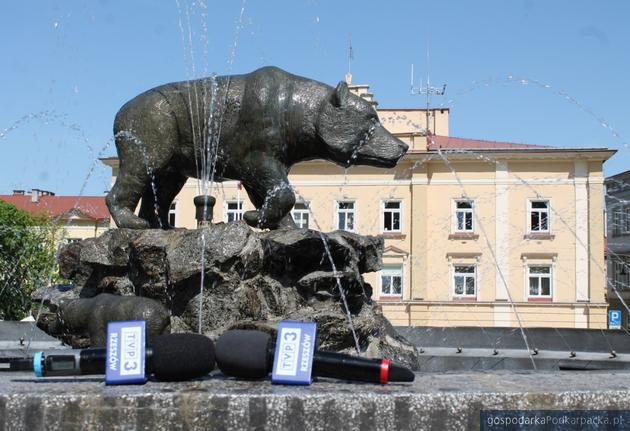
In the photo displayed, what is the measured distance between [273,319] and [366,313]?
3.44 ft

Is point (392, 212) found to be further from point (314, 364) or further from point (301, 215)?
point (314, 364)

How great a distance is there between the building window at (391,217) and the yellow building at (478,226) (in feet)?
0.19

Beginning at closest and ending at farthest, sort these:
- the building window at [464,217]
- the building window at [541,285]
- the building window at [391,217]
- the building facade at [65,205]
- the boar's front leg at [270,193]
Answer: the boar's front leg at [270,193] → the building window at [541,285] → the building window at [464,217] → the building window at [391,217] → the building facade at [65,205]

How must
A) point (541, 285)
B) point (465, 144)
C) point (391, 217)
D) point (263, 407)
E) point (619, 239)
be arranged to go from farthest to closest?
point (619, 239) → point (465, 144) → point (391, 217) → point (541, 285) → point (263, 407)

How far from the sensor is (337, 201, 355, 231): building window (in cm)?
3859

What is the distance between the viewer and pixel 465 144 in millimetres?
42031

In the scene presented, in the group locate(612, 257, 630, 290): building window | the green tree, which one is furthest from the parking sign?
the green tree

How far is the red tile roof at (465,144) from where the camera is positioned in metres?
38.9

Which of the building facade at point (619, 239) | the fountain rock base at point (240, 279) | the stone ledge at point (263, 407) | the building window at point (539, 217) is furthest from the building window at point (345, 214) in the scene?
the stone ledge at point (263, 407)

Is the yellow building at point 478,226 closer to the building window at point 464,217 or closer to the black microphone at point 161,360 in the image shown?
the building window at point 464,217

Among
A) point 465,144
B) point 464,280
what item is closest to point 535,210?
point 464,280

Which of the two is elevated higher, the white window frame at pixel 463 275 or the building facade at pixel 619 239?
the building facade at pixel 619 239

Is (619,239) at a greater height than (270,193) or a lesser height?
greater

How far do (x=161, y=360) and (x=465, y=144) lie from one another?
131ft
